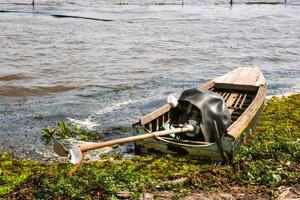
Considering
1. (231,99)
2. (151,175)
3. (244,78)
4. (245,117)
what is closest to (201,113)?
(245,117)

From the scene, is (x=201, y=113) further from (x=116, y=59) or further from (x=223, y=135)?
(x=116, y=59)

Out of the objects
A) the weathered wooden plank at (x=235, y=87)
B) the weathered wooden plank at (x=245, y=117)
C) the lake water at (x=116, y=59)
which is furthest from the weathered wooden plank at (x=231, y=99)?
the lake water at (x=116, y=59)

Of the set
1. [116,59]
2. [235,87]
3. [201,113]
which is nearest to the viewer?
[201,113]

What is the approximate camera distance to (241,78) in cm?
1458

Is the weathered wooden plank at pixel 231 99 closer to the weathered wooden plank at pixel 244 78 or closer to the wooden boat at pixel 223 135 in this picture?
the wooden boat at pixel 223 135

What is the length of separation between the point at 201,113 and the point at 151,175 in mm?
1997

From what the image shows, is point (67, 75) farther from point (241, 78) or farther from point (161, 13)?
point (161, 13)

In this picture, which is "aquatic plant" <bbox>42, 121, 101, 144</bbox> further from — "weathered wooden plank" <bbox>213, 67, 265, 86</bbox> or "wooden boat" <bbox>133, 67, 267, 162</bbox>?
"weathered wooden plank" <bbox>213, 67, 265, 86</bbox>

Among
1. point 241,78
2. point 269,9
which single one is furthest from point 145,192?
point 269,9

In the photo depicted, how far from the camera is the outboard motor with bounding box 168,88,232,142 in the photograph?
9.70m

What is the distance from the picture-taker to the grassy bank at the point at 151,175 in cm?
711

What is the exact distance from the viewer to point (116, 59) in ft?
73.8

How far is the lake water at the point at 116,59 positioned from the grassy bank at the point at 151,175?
1.86 m

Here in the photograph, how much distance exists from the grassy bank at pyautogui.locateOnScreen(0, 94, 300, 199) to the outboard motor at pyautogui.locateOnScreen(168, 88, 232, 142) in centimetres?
68
